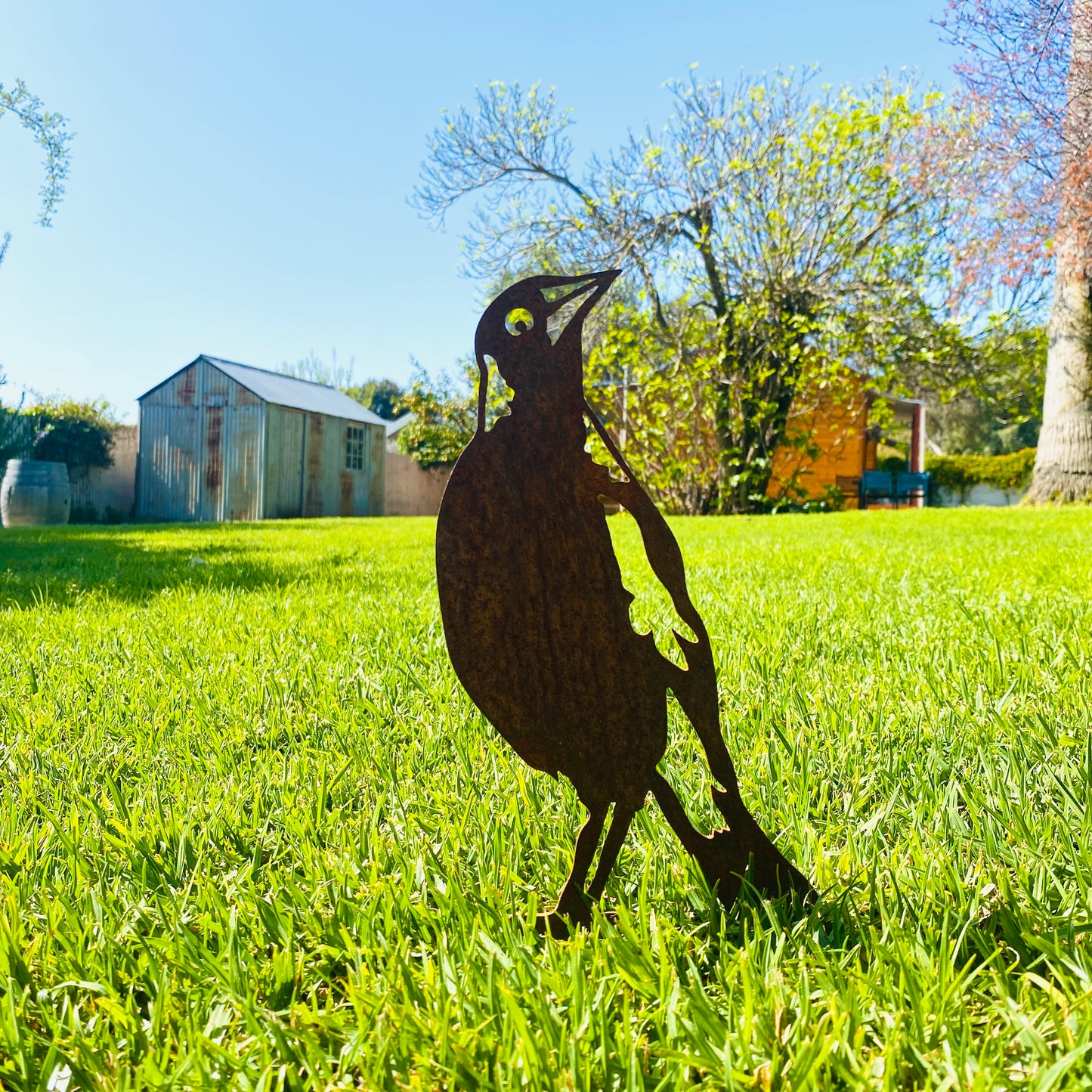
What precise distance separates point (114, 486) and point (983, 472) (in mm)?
25405

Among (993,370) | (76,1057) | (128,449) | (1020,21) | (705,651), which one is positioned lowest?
(76,1057)

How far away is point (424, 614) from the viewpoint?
11.8 ft

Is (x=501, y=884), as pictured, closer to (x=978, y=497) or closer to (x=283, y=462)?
(x=283, y=462)

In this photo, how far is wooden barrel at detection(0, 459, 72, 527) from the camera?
49.3 ft

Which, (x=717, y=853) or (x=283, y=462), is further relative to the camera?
(x=283, y=462)

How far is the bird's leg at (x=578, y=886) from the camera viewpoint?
1121mm

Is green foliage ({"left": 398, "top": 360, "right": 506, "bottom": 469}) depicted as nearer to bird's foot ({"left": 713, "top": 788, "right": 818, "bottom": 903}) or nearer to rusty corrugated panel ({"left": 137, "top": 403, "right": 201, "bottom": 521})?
rusty corrugated panel ({"left": 137, "top": 403, "right": 201, "bottom": 521})

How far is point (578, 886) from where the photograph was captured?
Result: 1120 mm

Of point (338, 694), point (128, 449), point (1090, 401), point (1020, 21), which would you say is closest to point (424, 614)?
point (338, 694)

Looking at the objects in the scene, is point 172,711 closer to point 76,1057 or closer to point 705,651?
point 76,1057

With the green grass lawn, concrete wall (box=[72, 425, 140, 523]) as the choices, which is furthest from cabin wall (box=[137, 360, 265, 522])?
the green grass lawn

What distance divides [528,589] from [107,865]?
932 millimetres

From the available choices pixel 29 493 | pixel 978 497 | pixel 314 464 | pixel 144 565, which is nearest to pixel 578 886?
pixel 144 565

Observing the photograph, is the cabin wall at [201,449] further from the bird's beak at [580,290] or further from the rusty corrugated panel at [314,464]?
the bird's beak at [580,290]
